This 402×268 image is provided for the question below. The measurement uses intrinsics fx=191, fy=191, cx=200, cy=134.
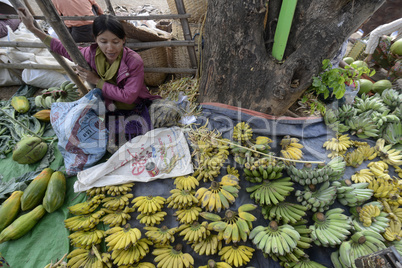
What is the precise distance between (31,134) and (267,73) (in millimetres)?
3421

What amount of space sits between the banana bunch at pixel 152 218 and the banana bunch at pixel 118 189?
0.36 m

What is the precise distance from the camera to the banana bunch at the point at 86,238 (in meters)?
1.78

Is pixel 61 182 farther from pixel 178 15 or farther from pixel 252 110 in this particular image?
pixel 178 15

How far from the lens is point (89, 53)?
2.36 m

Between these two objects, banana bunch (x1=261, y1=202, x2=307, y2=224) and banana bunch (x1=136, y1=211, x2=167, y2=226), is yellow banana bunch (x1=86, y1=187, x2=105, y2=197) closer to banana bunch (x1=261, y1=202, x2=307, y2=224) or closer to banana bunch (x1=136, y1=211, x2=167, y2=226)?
banana bunch (x1=136, y1=211, x2=167, y2=226)

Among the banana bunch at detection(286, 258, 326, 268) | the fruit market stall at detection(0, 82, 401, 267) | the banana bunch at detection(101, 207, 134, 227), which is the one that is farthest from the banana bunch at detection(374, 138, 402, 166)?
the banana bunch at detection(101, 207, 134, 227)

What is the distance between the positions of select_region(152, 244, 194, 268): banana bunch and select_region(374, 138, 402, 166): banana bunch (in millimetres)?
2624

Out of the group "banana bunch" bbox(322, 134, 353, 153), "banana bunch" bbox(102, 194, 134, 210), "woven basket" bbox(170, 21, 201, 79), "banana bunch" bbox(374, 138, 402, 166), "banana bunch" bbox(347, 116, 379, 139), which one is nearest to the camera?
"banana bunch" bbox(102, 194, 134, 210)

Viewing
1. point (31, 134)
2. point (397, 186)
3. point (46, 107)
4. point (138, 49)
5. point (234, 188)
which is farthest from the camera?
point (138, 49)

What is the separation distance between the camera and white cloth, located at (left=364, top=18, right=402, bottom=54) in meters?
4.27

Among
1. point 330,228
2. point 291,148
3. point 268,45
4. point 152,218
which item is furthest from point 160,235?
point 268,45

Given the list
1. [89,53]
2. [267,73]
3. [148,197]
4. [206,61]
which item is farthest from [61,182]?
[267,73]

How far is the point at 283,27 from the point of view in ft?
6.88

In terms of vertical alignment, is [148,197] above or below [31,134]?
below
